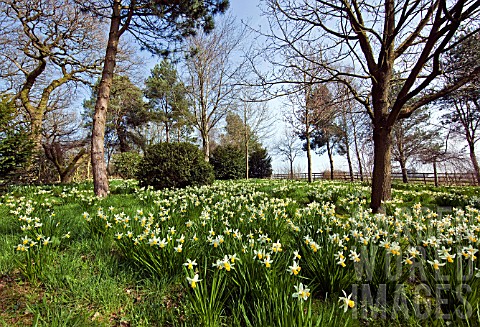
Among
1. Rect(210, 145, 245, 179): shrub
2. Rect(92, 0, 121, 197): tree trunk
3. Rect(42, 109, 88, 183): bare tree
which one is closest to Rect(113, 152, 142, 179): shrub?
Rect(42, 109, 88, 183): bare tree

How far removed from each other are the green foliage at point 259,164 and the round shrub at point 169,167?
19.6 m

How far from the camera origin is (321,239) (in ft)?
6.84

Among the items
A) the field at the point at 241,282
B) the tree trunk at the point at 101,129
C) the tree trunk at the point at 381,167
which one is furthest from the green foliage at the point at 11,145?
the tree trunk at the point at 381,167

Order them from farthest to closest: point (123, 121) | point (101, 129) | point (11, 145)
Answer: point (123, 121), point (101, 129), point (11, 145)

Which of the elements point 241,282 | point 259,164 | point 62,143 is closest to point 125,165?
point 62,143

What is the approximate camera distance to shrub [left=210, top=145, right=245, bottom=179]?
17188 mm

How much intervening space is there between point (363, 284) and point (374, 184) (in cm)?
331

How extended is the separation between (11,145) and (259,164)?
23.8 meters

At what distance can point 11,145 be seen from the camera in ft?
18.4

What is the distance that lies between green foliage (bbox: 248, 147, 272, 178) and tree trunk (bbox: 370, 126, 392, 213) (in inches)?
898

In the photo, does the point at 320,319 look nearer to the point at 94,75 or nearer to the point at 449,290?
the point at 449,290

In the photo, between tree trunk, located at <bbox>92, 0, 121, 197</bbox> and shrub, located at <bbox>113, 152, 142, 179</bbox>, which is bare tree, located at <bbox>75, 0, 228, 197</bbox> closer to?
tree trunk, located at <bbox>92, 0, 121, 197</bbox>

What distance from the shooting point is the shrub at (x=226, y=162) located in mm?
17188

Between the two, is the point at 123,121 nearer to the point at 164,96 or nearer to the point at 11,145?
the point at 164,96
